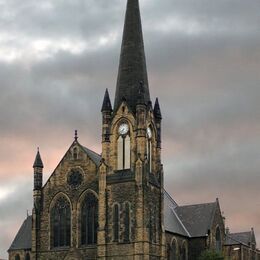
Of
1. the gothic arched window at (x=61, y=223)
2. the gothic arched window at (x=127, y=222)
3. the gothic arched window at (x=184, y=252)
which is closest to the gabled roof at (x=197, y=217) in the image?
the gothic arched window at (x=184, y=252)

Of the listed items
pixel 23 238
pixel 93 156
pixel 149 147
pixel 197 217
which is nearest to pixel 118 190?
pixel 149 147

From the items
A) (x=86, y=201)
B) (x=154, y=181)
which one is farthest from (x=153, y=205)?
(x=86, y=201)

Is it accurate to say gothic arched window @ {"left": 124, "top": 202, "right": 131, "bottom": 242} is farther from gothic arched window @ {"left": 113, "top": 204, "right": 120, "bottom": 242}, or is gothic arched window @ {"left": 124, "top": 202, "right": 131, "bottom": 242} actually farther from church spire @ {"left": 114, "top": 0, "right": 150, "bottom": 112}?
church spire @ {"left": 114, "top": 0, "right": 150, "bottom": 112}

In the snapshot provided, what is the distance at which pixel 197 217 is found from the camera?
8419cm

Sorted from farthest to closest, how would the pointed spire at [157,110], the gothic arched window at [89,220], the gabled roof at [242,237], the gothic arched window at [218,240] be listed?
the gabled roof at [242,237], the gothic arched window at [218,240], the pointed spire at [157,110], the gothic arched window at [89,220]

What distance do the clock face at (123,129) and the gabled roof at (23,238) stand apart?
1861cm

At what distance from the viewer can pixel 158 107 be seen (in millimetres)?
77688

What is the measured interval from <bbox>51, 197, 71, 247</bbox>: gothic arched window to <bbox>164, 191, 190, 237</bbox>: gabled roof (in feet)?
36.7

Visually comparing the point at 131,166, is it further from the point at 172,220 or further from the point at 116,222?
the point at 172,220

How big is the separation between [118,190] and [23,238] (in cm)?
1812

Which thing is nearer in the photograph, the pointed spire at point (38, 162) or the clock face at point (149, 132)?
the clock face at point (149, 132)

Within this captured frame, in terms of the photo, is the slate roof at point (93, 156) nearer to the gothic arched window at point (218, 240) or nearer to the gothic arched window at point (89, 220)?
the gothic arched window at point (89, 220)

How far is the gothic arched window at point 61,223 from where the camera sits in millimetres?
74125

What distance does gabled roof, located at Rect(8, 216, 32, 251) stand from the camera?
8175cm
